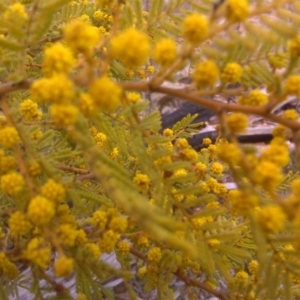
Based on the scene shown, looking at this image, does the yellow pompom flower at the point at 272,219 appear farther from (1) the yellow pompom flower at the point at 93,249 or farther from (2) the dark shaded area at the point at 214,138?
(2) the dark shaded area at the point at 214,138

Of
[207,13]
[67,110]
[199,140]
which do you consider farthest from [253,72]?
[199,140]

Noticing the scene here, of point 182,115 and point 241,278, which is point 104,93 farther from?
point 182,115

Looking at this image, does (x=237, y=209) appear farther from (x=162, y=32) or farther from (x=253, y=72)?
(x=162, y=32)

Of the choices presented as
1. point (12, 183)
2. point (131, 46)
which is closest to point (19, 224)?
point (12, 183)

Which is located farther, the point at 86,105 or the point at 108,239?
the point at 108,239

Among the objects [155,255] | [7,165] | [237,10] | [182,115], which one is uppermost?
[237,10]

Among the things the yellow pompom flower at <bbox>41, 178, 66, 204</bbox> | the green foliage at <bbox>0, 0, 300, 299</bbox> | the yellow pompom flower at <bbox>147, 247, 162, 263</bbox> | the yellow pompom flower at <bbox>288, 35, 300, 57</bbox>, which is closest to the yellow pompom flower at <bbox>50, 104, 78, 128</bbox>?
the green foliage at <bbox>0, 0, 300, 299</bbox>
